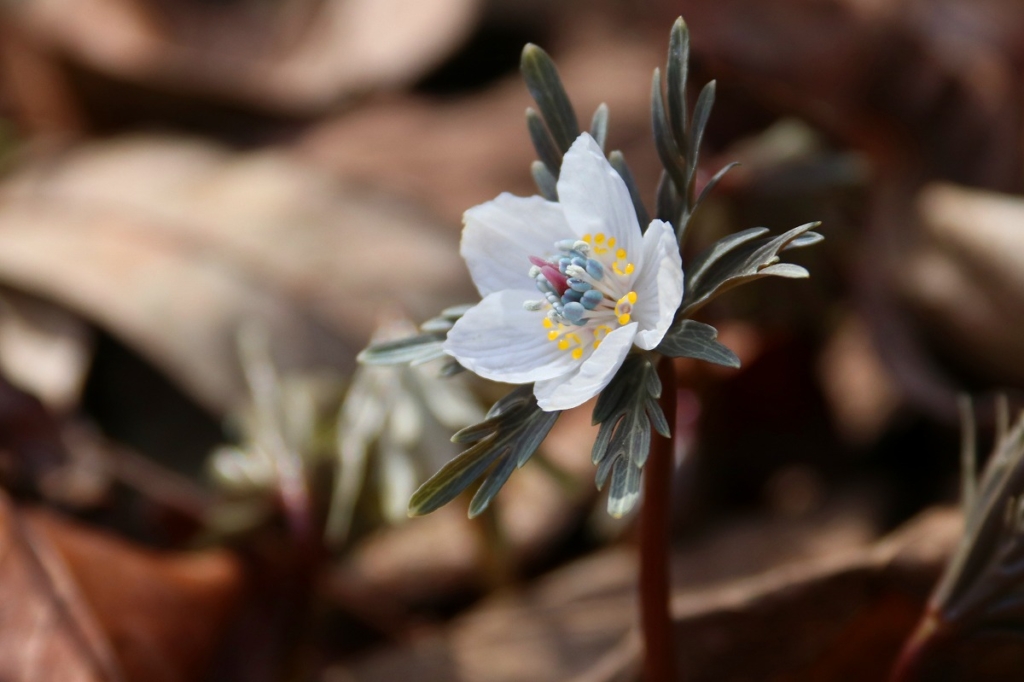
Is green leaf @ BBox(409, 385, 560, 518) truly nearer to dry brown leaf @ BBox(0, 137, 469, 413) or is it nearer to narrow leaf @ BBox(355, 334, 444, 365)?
narrow leaf @ BBox(355, 334, 444, 365)

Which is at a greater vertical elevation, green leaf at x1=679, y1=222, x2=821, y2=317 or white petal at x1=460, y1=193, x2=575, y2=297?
white petal at x1=460, y1=193, x2=575, y2=297

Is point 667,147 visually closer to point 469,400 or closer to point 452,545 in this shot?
point 469,400

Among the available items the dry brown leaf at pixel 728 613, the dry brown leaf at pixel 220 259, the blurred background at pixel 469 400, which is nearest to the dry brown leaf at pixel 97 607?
the blurred background at pixel 469 400

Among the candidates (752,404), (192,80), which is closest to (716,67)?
(752,404)

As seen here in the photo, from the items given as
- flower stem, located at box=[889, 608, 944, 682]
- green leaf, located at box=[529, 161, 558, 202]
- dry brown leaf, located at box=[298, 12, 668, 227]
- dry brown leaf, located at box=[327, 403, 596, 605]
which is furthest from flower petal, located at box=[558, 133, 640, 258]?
dry brown leaf, located at box=[298, 12, 668, 227]

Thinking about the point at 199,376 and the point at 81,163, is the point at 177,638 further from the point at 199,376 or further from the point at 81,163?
the point at 81,163
